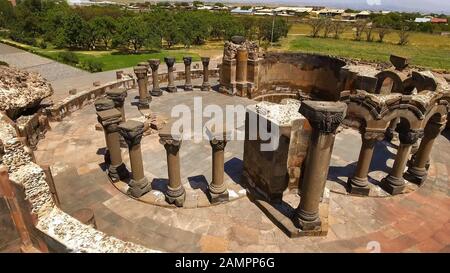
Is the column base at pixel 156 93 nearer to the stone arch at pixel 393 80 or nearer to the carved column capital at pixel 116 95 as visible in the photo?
the carved column capital at pixel 116 95

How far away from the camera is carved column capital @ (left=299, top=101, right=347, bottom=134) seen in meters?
6.98

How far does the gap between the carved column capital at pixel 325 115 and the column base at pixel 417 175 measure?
6.27m

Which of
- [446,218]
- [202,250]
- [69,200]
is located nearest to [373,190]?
[446,218]

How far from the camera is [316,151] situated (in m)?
7.60

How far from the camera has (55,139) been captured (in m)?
14.5

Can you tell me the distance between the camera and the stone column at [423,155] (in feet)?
35.1

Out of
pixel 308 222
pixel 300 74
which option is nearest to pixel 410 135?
pixel 308 222

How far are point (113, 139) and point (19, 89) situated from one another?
11.1 feet

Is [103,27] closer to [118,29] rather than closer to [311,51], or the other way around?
[118,29]

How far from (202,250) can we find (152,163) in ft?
17.5

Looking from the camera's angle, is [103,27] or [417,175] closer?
[417,175]

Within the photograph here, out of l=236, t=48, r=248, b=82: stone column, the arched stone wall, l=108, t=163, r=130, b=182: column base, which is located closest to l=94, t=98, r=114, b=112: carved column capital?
l=108, t=163, r=130, b=182: column base

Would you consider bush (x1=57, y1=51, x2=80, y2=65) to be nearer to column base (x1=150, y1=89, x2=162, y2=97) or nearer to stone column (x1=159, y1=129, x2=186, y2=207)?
column base (x1=150, y1=89, x2=162, y2=97)
